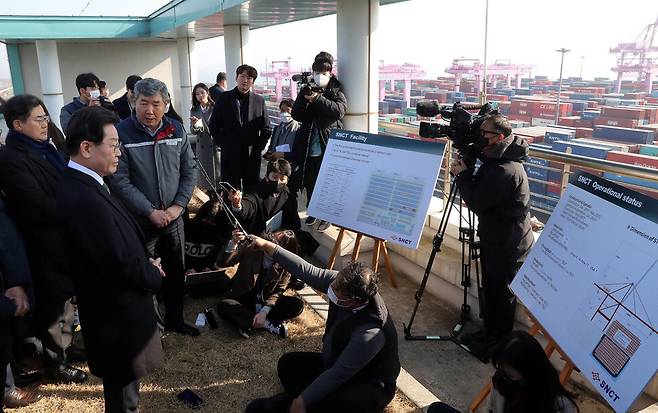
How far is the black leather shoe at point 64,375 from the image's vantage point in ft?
9.31

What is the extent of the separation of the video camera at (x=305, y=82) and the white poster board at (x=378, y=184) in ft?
2.06

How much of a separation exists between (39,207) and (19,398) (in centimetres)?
106

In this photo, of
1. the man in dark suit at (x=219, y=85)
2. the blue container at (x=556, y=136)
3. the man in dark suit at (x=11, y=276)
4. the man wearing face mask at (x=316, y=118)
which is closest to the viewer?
the man in dark suit at (x=11, y=276)

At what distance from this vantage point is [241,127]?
16.5ft

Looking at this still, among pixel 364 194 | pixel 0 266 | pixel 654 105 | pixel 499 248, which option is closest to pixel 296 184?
pixel 364 194

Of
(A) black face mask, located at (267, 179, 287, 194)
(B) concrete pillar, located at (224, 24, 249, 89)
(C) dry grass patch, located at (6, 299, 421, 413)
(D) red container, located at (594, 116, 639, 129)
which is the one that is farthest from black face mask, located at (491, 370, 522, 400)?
(D) red container, located at (594, 116, 639, 129)

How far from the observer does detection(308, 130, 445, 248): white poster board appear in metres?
3.43

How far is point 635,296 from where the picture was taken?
1.77 m

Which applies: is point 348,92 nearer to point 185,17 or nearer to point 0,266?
point 0,266

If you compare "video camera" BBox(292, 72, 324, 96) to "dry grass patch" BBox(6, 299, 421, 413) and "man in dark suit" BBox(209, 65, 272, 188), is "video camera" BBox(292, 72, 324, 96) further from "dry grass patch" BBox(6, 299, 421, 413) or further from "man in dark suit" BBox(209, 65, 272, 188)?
"dry grass patch" BBox(6, 299, 421, 413)

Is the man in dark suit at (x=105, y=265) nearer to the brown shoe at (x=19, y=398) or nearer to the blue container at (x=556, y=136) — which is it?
the brown shoe at (x=19, y=398)

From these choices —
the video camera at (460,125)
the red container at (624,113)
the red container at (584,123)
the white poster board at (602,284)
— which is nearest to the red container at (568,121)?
the red container at (584,123)

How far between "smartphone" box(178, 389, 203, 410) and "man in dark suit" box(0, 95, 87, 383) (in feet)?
2.48

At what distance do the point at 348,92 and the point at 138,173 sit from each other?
8.28 feet
